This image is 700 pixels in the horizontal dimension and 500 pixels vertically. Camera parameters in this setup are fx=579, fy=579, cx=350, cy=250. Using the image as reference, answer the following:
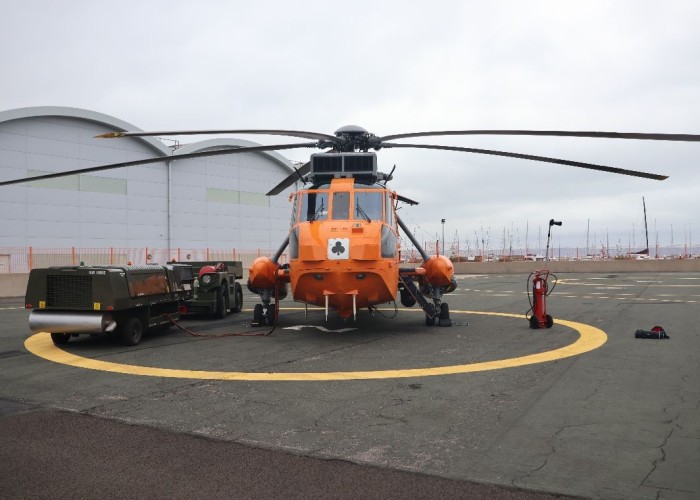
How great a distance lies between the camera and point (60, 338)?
12.0 metres

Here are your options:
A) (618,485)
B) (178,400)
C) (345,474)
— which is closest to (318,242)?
(178,400)

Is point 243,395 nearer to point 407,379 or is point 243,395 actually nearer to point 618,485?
point 407,379

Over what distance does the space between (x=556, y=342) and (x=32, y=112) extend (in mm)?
32629

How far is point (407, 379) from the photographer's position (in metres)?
8.28

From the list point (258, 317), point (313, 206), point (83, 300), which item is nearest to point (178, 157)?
point (313, 206)

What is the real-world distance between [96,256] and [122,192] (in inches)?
190

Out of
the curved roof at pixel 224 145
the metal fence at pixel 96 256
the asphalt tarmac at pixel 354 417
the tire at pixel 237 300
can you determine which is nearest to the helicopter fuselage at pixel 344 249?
the asphalt tarmac at pixel 354 417

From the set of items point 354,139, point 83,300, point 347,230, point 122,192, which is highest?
point 122,192

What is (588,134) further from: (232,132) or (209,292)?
(209,292)

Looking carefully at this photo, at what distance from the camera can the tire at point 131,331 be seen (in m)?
11.5

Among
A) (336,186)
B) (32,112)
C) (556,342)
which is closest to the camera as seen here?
(556,342)

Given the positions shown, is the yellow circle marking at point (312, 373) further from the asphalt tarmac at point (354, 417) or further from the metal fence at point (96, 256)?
the metal fence at point (96, 256)

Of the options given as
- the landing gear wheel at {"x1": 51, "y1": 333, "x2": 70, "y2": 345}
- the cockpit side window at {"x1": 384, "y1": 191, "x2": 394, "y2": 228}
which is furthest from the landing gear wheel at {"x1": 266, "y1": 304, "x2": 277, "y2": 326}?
the landing gear wheel at {"x1": 51, "y1": 333, "x2": 70, "y2": 345}

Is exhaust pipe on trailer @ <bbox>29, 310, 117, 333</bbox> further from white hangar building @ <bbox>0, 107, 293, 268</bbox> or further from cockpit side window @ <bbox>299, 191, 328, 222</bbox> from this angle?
white hangar building @ <bbox>0, 107, 293, 268</bbox>
